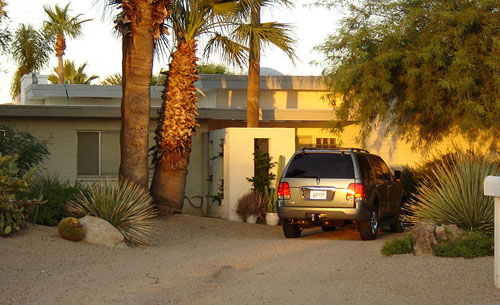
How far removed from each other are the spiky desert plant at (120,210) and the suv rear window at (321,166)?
3065 mm

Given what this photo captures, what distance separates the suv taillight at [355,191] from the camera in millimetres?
14078

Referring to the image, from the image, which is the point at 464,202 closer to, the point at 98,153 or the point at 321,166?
the point at 321,166

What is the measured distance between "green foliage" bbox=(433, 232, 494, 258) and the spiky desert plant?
17.9 ft

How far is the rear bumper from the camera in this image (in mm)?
14070

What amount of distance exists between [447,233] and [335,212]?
12.5 ft

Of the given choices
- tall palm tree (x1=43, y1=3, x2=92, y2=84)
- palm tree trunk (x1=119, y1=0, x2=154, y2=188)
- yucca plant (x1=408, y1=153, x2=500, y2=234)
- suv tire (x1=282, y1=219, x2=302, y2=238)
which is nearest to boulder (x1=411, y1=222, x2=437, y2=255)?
yucca plant (x1=408, y1=153, x2=500, y2=234)

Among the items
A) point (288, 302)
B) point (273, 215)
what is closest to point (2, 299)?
point (288, 302)

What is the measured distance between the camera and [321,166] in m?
14.5

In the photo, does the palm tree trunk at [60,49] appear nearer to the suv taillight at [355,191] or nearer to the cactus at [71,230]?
the suv taillight at [355,191]

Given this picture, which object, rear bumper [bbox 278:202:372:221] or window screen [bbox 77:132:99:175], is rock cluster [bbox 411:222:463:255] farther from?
window screen [bbox 77:132:99:175]

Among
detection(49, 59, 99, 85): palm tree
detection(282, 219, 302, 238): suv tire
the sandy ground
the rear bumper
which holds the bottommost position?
the sandy ground

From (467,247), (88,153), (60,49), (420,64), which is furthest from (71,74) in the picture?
(467,247)

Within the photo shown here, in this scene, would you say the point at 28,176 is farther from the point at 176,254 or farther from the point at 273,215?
the point at 273,215

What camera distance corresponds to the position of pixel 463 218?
11.4 meters
